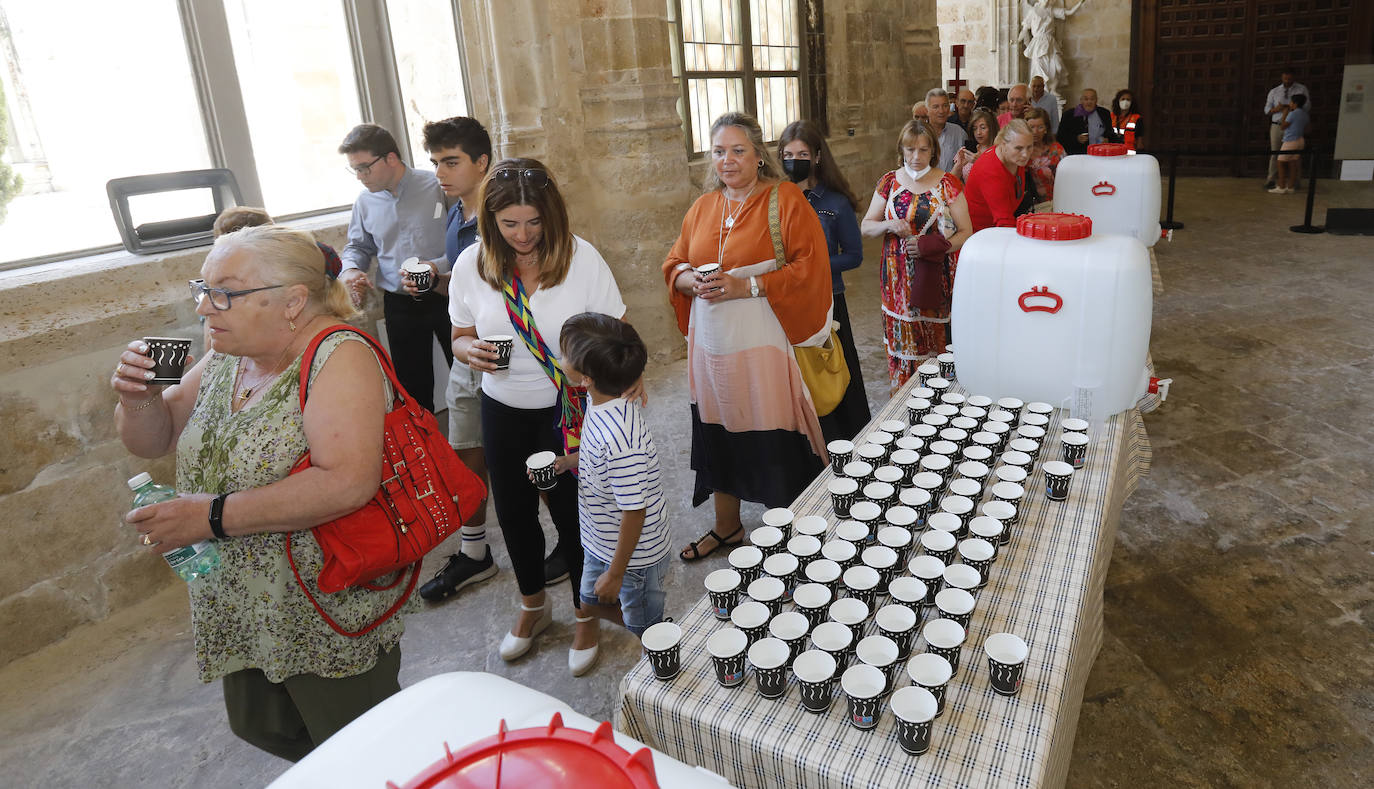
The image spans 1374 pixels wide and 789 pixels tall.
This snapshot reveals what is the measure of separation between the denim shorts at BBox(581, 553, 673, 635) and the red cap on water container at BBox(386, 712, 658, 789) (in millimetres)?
1538

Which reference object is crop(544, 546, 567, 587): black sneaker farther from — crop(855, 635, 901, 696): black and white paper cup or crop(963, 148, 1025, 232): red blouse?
crop(963, 148, 1025, 232): red blouse

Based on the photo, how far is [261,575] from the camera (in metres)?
1.66

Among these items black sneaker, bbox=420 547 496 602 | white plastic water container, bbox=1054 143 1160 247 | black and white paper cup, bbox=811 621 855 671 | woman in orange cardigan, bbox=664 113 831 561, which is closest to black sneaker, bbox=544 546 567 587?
black sneaker, bbox=420 547 496 602

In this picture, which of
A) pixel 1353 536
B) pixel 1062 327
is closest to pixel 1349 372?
pixel 1353 536

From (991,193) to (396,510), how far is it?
10.8ft

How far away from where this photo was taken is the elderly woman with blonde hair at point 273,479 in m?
1.55

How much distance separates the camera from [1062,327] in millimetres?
2158

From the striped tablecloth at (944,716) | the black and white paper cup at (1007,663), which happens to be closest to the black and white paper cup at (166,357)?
the striped tablecloth at (944,716)

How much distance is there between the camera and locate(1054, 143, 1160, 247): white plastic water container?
176 inches

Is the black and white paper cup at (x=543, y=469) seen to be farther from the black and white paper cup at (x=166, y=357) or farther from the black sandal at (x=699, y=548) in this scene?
the black sandal at (x=699, y=548)

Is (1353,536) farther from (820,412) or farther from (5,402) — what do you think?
(5,402)

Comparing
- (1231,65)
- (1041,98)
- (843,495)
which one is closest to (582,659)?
(843,495)

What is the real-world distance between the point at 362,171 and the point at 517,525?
1761 millimetres

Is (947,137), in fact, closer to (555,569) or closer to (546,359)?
(555,569)
